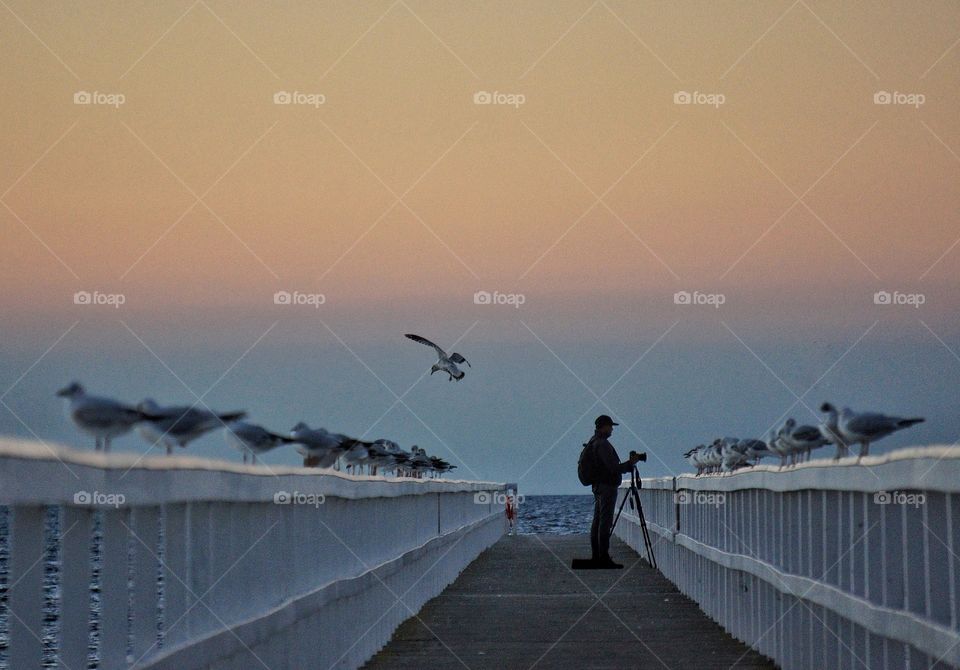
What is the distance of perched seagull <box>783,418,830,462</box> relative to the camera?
13508 millimetres

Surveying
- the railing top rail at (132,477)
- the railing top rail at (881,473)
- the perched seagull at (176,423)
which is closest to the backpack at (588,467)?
the railing top rail at (881,473)

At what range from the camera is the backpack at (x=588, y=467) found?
19.9 metres

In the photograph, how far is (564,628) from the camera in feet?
48.2

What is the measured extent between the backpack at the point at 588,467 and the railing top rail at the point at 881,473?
8450mm

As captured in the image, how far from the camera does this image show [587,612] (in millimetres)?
16375

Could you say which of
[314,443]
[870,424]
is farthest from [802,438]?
[314,443]

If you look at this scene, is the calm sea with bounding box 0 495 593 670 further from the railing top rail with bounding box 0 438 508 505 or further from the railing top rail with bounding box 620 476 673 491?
the railing top rail with bounding box 620 476 673 491

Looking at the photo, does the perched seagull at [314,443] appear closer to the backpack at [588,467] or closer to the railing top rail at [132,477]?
the railing top rail at [132,477]

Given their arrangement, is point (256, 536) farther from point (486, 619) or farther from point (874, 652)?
point (486, 619)

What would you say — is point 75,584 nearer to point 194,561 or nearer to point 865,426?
point 194,561

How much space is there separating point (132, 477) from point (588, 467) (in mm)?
14938

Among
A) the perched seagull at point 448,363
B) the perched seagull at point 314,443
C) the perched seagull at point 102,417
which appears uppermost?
the perched seagull at point 448,363

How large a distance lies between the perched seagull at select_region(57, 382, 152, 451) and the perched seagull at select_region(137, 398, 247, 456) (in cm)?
68

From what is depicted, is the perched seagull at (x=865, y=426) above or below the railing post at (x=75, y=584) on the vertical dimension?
above
